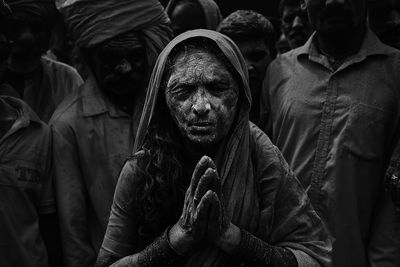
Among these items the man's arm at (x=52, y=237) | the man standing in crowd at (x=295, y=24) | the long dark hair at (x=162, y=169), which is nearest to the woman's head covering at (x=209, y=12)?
the man standing in crowd at (x=295, y=24)

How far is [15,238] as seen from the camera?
14.6 ft

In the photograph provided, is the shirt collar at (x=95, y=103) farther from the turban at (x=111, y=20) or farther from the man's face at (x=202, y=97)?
the man's face at (x=202, y=97)

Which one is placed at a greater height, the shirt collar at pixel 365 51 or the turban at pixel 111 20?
the turban at pixel 111 20

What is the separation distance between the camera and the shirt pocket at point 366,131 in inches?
187

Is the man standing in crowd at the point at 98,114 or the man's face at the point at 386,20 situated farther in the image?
the man's face at the point at 386,20

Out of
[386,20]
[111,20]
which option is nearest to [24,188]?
[111,20]

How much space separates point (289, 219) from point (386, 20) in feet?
8.80

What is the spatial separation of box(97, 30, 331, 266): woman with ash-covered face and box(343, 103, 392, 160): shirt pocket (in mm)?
1467

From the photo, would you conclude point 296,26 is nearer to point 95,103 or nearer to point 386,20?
point 386,20

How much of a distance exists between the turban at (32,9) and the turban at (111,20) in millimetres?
304

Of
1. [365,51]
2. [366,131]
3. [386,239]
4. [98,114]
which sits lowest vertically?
[386,239]

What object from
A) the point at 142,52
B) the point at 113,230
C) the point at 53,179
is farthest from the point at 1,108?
the point at 113,230

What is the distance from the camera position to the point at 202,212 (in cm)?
296

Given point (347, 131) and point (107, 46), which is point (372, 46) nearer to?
point (347, 131)
